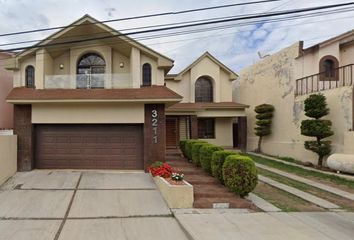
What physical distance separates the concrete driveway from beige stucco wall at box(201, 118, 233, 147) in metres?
12.9

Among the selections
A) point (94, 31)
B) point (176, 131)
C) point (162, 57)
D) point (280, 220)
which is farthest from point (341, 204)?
point (176, 131)

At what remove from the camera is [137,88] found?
594 inches

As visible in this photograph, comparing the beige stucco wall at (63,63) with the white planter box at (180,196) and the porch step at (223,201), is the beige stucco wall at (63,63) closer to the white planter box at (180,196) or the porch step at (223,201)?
the white planter box at (180,196)

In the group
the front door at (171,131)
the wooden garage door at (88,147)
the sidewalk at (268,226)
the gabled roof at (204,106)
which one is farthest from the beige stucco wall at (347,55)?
the sidewalk at (268,226)

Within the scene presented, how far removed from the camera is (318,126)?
16812 mm

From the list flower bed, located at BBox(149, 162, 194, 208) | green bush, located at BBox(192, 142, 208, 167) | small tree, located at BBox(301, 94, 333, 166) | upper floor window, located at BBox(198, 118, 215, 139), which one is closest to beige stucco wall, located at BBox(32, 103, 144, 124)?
green bush, located at BBox(192, 142, 208, 167)

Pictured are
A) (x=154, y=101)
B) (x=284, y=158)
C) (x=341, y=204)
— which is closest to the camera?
(x=341, y=204)

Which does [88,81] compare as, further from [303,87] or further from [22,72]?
[303,87]

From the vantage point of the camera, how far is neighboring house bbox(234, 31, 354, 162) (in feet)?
55.1

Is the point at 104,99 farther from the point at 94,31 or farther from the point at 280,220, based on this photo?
the point at 280,220

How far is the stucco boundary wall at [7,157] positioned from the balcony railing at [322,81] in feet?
52.6

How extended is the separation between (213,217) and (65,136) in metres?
9.10

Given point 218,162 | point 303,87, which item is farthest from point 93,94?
point 303,87

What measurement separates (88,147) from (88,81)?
308 cm
